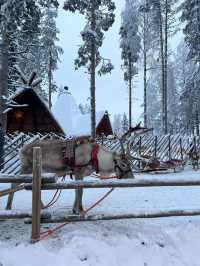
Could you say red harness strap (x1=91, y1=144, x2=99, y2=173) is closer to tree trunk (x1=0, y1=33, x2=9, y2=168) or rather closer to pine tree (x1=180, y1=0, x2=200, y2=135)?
tree trunk (x1=0, y1=33, x2=9, y2=168)

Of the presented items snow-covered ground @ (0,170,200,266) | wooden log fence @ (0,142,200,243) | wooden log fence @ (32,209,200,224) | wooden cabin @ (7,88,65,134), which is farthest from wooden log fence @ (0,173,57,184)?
wooden cabin @ (7,88,65,134)

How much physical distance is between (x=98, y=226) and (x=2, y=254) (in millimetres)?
1699

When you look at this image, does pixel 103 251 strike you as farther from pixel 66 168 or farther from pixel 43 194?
pixel 43 194

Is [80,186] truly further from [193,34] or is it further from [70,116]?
[70,116]

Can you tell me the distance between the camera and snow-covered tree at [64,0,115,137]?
23891 mm

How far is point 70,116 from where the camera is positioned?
38.6m

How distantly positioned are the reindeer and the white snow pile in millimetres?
26443

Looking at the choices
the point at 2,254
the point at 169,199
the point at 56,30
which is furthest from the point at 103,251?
the point at 56,30

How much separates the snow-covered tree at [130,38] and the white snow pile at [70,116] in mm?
4538

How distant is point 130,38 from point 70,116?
31.0 feet

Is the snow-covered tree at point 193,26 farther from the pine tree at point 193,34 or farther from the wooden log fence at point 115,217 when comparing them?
the wooden log fence at point 115,217

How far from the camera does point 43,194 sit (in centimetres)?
1042

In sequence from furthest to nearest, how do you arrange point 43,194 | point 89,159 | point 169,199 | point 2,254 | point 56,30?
point 56,30 < point 43,194 < point 169,199 < point 89,159 < point 2,254

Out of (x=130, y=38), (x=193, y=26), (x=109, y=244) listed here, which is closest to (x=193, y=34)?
(x=193, y=26)
